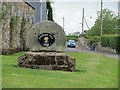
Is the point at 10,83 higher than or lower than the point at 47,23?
lower

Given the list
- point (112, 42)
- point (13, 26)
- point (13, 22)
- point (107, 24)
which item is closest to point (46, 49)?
point (13, 22)

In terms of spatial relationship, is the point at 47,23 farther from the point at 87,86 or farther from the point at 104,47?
the point at 104,47

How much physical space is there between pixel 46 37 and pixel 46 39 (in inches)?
3.5

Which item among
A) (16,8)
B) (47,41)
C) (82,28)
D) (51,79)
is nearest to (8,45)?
(16,8)

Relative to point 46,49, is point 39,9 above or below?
above

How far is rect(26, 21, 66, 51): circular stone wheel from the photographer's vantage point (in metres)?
15.6

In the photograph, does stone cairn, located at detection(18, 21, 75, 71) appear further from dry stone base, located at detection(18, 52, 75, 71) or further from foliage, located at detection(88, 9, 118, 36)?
foliage, located at detection(88, 9, 118, 36)

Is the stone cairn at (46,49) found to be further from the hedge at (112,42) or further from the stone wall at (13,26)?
the hedge at (112,42)

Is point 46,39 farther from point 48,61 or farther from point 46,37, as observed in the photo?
point 48,61

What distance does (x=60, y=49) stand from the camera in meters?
15.8

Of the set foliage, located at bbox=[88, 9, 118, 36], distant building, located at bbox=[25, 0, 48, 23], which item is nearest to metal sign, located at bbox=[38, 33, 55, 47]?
distant building, located at bbox=[25, 0, 48, 23]

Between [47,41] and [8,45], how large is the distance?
13.1m

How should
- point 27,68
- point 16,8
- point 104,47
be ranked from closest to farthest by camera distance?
point 27,68 < point 16,8 < point 104,47

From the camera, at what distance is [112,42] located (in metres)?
47.4
